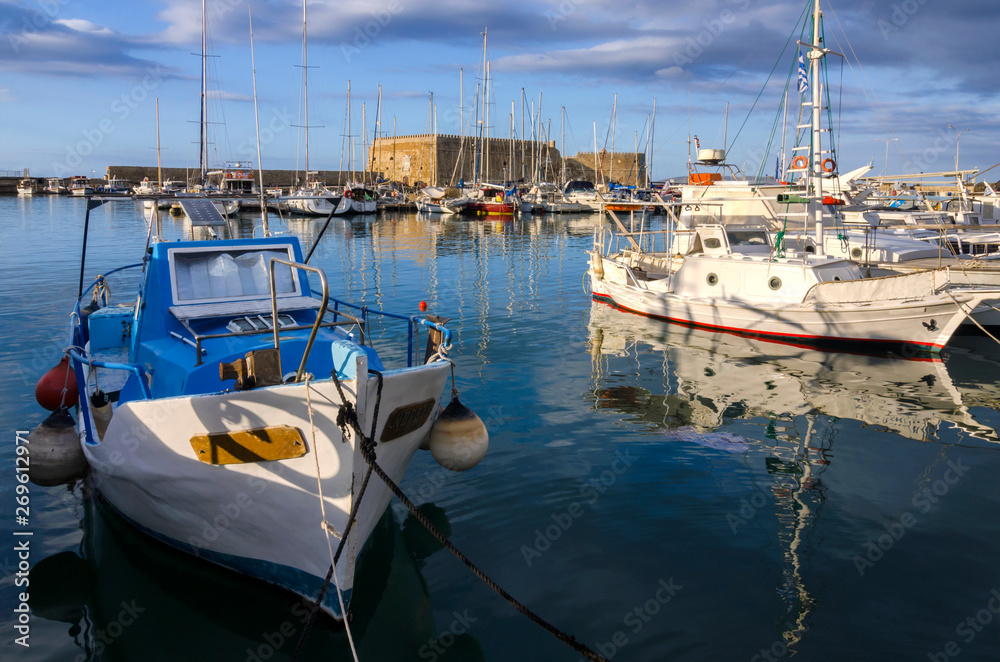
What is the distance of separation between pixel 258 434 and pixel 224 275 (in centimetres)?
342

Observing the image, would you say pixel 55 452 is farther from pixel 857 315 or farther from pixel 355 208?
pixel 355 208

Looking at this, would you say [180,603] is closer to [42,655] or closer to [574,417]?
[42,655]

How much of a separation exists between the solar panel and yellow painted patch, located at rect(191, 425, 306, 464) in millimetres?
4648

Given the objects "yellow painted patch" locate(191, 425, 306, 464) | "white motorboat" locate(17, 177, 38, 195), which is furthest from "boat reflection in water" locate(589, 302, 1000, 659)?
"white motorboat" locate(17, 177, 38, 195)

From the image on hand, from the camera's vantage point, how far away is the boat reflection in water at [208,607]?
5.91 meters

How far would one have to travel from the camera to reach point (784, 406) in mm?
12070

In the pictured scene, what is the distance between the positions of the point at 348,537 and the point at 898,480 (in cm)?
702

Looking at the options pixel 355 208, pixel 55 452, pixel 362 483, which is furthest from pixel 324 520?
pixel 355 208

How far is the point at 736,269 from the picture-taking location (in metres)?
17.5

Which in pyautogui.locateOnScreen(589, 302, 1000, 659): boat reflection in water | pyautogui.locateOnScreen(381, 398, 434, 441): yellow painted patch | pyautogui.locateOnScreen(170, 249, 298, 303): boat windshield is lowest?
pyautogui.locateOnScreen(589, 302, 1000, 659): boat reflection in water

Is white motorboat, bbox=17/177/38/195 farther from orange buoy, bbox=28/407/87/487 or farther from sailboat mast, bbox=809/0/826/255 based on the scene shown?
orange buoy, bbox=28/407/87/487

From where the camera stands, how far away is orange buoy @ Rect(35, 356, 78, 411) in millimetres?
8594

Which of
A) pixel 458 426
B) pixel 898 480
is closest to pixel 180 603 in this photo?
pixel 458 426

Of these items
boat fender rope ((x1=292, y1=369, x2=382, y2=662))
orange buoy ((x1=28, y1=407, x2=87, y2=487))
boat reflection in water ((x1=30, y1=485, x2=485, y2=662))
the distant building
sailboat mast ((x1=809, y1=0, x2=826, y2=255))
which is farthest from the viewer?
the distant building
